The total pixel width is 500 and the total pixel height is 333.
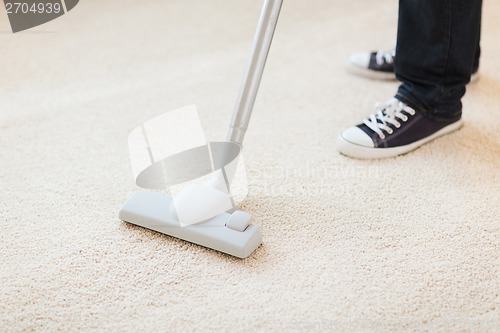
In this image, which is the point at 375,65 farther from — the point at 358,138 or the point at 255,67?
the point at 255,67

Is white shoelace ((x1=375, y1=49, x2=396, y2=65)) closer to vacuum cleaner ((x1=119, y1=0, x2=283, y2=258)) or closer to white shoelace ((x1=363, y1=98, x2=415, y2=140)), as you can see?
white shoelace ((x1=363, y1=98, x2=415, y2=140))

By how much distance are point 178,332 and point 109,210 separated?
0.32 metres

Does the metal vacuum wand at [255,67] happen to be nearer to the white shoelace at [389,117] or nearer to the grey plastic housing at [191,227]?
the grey plastic housing at [191,227]

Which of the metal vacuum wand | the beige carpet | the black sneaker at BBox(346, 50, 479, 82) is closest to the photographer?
the beige carpet

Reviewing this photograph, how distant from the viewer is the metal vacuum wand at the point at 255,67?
3.11 feet

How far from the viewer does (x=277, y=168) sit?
1.13m

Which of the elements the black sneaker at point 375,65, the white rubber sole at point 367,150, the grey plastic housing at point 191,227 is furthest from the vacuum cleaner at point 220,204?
the black sneaker at point 375,65

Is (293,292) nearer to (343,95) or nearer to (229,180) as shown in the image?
(229,180)

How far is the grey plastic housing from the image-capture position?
0.89 metres

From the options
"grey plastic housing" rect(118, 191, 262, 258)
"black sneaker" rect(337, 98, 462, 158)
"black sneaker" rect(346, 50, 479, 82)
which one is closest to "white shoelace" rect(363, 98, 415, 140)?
"black sneaker" rect(337, 98, 462, 158)

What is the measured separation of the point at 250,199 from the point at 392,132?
1.14 feet

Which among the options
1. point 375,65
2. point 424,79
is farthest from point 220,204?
point 375,65

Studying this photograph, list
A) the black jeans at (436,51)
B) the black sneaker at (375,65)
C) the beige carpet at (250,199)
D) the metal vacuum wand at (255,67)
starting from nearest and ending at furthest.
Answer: the beige carpet at (250,199) < the metal vacuum wand at (255,67) < the black jeans at (436,51) < the black sneaker at (375,65)

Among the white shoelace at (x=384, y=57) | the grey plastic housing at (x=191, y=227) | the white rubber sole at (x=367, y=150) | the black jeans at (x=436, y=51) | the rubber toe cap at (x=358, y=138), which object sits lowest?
the white rubber sole at (x=367, y=150)
